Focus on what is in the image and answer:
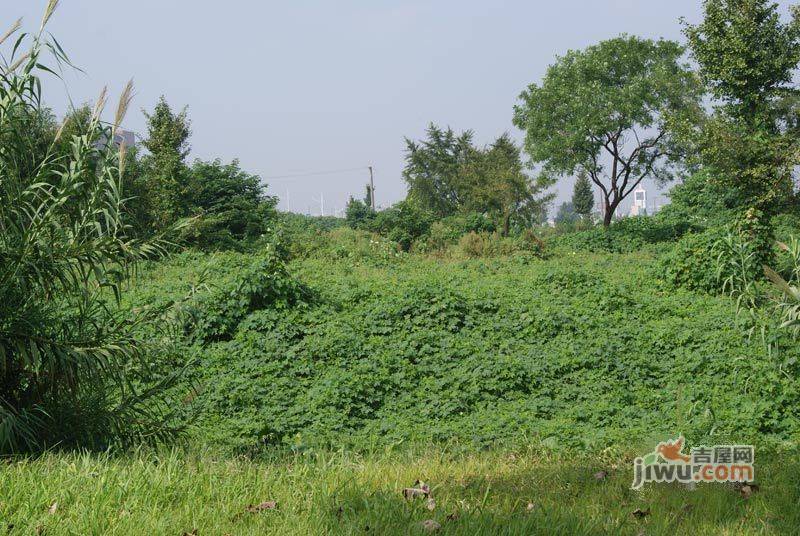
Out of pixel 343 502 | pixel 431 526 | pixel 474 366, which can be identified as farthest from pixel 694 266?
pixel 431 526

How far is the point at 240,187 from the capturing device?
2023cm

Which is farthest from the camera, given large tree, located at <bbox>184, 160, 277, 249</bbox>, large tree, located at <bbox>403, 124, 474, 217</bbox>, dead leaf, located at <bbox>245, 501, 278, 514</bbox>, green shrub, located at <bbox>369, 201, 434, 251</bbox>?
large tree, located at <bbox>403, 124, 474, 217</bbox>

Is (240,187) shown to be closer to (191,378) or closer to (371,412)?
(191,378)

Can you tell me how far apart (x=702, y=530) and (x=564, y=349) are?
15.8ft

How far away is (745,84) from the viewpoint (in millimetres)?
17781

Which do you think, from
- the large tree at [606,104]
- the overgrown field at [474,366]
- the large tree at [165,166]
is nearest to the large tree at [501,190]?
the large tree at [606,104]

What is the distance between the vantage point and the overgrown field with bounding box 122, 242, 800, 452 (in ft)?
19.6

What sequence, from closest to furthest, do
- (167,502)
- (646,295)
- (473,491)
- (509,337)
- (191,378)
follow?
1. (167,502)
2. (473,491)
3. (191,378)
4. (509,337)
5. (646,295)

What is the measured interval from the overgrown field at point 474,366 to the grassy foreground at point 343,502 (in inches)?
50.8

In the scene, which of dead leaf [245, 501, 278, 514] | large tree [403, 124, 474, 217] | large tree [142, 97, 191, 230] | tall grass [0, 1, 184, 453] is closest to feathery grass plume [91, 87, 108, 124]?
tall grass [0, 1, 184, 453]

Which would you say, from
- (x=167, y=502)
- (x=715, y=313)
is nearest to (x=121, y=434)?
(x=167, y=502)

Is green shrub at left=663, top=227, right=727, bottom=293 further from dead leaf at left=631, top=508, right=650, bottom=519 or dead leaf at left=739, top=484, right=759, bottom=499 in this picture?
dead leaf at left=631, top=508, right=650, bottom=519

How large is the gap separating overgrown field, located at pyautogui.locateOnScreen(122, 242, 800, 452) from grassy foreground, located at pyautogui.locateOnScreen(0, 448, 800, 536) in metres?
1.29

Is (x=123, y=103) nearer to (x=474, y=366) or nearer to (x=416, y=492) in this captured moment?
(x=416, y=492)
